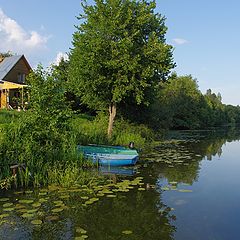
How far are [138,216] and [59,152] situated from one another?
5.13 meters

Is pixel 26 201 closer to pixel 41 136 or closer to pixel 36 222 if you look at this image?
pixel 36 222

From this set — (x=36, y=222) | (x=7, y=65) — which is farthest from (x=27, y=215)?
(x=7, y=65)

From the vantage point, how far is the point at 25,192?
32.6 ft

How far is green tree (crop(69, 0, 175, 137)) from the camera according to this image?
2180cm

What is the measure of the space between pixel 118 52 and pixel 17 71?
23131 mm

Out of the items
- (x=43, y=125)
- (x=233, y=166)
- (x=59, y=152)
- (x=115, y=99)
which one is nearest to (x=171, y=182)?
(x=59, y=152)

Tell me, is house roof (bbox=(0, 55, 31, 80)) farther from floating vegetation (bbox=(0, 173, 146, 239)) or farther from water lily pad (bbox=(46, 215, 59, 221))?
water lily pad (bbox=(46, 215, 59, 221))

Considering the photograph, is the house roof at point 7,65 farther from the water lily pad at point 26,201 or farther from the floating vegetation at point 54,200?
the water lily pad at point 26,201

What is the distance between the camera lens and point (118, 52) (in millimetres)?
21375

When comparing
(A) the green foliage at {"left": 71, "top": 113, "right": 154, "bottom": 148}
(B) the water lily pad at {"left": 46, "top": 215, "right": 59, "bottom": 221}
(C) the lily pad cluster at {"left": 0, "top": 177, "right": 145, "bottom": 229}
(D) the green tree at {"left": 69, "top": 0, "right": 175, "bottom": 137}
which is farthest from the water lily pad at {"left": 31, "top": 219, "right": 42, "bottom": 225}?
(D) the green tree at {"left": 69, "top": 0, "right": 175, "bottom": 137}

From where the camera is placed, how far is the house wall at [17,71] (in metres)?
38.9

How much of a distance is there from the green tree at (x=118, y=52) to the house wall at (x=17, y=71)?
1779cm

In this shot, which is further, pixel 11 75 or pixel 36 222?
pixel 11 75

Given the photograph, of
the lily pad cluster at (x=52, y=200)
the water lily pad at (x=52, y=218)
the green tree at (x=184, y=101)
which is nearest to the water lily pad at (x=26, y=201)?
the lily pad cluster at (x=52, y=200)
